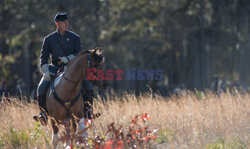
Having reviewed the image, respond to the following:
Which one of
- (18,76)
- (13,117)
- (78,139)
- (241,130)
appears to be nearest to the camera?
(78,139)

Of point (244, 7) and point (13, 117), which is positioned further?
point (244, 7)

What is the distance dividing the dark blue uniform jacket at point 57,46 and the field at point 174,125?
1421 millimetres

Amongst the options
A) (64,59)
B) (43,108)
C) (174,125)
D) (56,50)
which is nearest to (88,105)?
(43,108)

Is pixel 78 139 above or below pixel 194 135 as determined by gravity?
above

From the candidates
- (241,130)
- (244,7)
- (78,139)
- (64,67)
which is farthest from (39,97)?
(244,7)

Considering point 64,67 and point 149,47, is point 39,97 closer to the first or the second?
point 64,67

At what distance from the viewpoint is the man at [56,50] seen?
28.0 feet

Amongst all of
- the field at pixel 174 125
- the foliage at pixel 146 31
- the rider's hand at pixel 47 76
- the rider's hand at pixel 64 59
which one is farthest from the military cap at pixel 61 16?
the foliage at pixel 146 31

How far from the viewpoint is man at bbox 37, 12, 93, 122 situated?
336 inches

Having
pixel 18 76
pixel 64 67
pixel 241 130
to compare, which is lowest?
pixel 18 76

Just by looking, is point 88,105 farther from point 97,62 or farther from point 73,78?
point 97,62

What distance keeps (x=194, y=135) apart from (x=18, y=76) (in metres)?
29.0

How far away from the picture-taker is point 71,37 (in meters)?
8.90

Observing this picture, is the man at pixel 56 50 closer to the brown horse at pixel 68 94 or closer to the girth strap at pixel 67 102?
the brown horse at pixel 68 94
